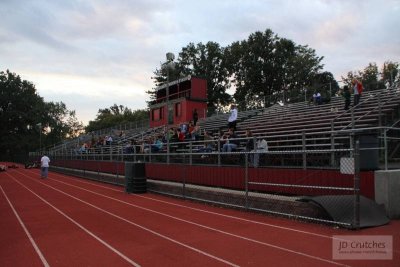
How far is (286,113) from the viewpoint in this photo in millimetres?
25156

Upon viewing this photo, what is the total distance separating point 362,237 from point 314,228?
1416 mm

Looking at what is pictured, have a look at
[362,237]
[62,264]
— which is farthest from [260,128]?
[62,264]

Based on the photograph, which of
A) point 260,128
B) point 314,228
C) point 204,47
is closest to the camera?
point 314,228

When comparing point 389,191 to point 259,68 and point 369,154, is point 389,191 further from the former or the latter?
point 259,68

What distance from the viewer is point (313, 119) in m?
21.3

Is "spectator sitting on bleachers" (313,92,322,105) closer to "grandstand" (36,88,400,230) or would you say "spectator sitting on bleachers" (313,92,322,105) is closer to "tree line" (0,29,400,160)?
"grandstand" (36,88,400,230)

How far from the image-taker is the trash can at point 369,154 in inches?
405

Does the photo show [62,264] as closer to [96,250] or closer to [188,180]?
[96,250]

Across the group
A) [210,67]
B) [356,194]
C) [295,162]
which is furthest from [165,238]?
[210,67]

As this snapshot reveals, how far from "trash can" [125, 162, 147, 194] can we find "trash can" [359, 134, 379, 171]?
1079 centimetres

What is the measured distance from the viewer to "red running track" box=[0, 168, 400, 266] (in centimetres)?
738

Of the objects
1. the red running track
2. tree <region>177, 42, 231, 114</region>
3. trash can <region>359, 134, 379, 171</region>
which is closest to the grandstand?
trash can <region>359, 134, 379, 171</region>

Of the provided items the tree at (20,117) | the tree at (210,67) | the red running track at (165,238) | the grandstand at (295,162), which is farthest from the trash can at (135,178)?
the tree at (20,117)

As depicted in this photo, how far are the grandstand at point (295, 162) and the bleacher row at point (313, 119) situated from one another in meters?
0.04
